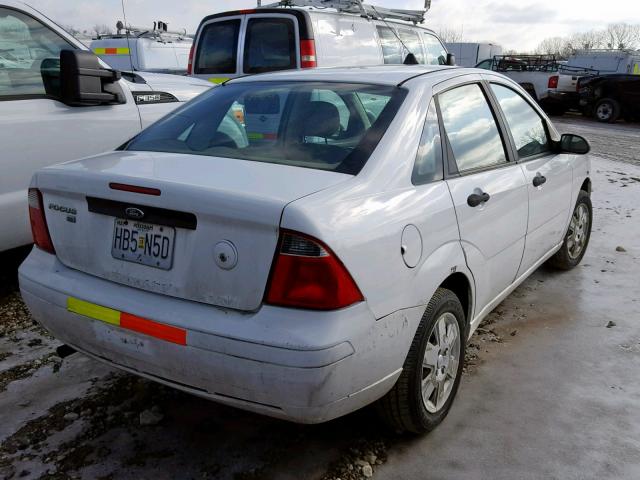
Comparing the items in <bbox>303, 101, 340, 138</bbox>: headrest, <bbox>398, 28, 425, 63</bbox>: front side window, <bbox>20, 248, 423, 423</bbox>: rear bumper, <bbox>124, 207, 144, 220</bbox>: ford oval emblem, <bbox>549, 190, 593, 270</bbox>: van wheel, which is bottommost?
<bbox>549, 190, 593, 270</bbox>: van wheel

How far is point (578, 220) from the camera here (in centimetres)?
487

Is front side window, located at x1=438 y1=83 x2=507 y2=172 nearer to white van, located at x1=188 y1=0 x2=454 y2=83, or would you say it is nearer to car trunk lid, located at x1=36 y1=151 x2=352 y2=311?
car trunk lid, located at x1=36 y1=151 x2=352 y2=311

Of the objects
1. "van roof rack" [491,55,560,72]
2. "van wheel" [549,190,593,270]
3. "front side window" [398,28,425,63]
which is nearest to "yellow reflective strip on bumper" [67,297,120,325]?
"van wheel" [549,190,593,270]

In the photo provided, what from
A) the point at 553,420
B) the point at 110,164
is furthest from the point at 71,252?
the point at 553,420

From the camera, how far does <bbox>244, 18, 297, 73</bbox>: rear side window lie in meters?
7.11

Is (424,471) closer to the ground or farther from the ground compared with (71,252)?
closer to the ground

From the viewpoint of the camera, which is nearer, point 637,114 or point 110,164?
point 110,164

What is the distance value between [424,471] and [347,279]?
3.20 ft

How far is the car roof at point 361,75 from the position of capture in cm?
301

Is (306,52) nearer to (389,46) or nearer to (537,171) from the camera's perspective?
(389,46)

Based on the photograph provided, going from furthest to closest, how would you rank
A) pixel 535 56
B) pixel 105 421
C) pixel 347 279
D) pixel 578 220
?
pixel 535 56 < pixel 578 220 < pixel 105 421 < pixel 347 279

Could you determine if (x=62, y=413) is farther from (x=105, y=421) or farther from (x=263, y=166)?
(x=263, y=166)

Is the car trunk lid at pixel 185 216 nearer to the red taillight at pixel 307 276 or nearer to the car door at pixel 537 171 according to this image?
the red taillight at pixel 307 276

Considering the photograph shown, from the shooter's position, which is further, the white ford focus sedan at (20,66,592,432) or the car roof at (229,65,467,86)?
the car roof at (229,65,467,86)
